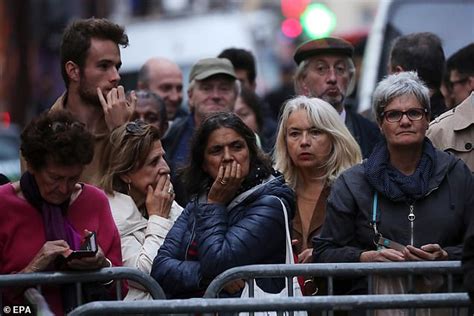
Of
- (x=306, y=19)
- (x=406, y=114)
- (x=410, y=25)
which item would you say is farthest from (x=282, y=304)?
(x=306, y=19)

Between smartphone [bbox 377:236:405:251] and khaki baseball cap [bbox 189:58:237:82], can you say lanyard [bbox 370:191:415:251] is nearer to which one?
smartphone [bbox 377:236:405:251]

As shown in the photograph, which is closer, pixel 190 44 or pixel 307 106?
pixel 307 106

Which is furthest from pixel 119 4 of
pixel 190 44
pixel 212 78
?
pixel 212 78

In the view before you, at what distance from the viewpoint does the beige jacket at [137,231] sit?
7.81m

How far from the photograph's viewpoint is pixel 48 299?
704 cm

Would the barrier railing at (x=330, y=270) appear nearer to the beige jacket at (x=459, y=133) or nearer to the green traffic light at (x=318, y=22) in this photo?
the beige jacket at (x=459, y=133)

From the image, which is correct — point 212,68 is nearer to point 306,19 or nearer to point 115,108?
point 115,108

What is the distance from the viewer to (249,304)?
6234mm

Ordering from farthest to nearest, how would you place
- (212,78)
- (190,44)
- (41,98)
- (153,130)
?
(41,98) < (190,44) < (212,78) < (153,130)

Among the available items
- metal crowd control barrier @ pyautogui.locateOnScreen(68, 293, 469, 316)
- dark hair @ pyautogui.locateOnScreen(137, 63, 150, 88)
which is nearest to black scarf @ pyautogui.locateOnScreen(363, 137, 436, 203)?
metal crowd control barrier @ pyautogui.locateOnScreen(68, 293, 469, 316)

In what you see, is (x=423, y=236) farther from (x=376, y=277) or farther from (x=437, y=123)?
(x=437, y=123)

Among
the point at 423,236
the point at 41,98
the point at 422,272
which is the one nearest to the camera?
the point at 422,272

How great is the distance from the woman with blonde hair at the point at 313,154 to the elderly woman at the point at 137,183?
30.0 inches

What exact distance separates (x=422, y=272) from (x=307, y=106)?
6.82 ft
